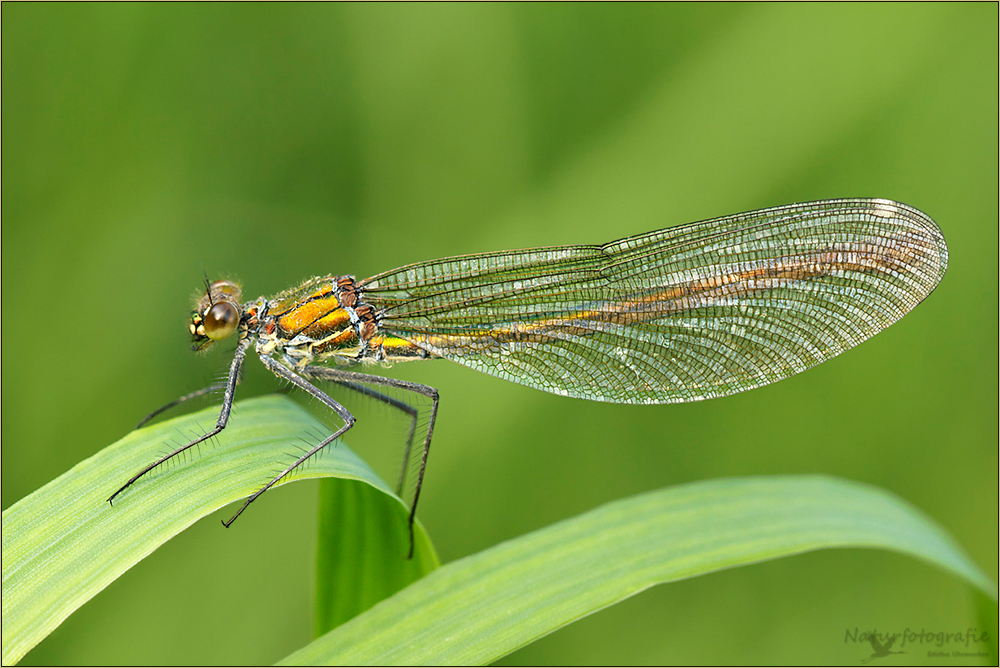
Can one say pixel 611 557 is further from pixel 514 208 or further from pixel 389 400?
pixel 514 208

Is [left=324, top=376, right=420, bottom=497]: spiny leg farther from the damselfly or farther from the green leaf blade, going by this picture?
the green leaf blade

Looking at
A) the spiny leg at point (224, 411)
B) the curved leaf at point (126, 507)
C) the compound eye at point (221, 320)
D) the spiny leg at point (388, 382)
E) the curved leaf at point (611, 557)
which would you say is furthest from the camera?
the compound eye at point (221, 320)

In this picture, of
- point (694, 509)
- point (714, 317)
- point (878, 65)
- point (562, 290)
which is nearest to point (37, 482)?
point (562, 290)

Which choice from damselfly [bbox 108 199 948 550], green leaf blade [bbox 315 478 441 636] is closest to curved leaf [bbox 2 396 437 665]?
green leaf blade [bbox 315 478 441 636]

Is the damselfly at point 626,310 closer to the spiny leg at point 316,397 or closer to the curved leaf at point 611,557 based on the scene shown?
the spiny leg at point 316,397

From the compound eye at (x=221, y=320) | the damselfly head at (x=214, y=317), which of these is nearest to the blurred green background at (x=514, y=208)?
the damselfly head at (x=214, y=317)

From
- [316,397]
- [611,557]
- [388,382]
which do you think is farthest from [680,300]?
[316,397]
